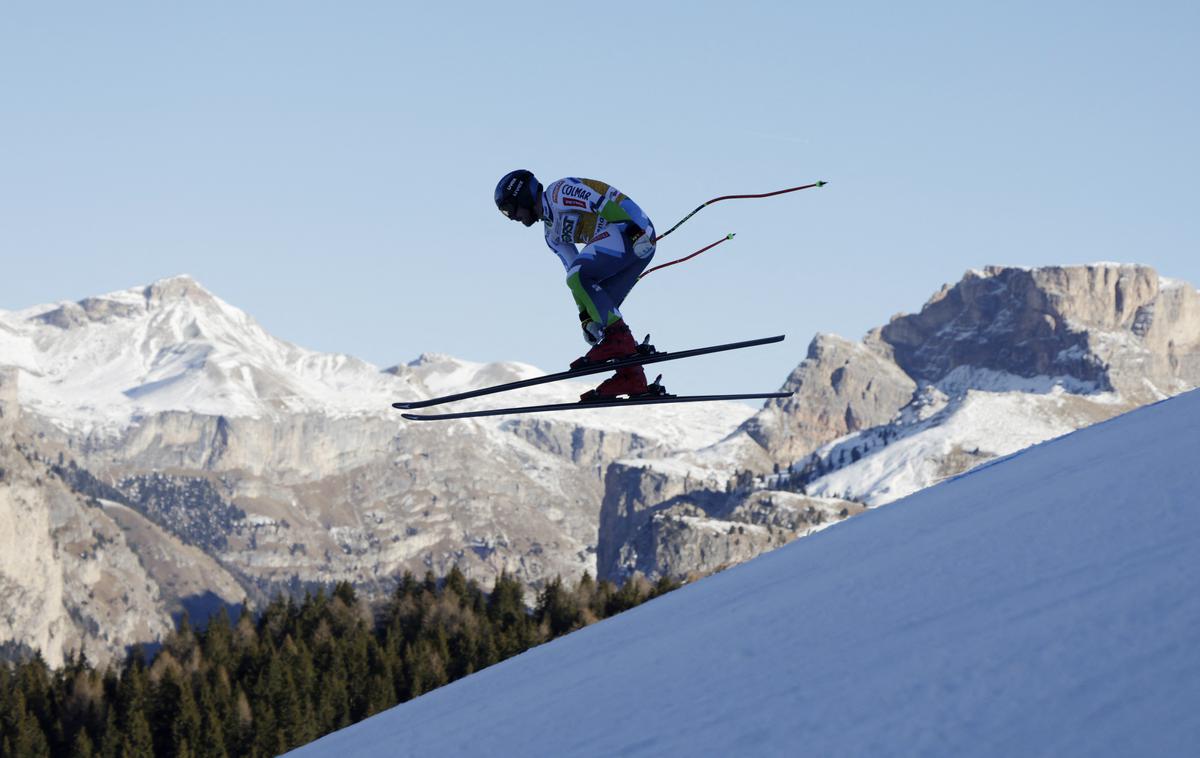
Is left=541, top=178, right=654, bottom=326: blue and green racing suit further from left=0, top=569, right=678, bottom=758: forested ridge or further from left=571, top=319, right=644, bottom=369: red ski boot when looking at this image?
left=0, top=569, right=678, bottom=758: forested ridge

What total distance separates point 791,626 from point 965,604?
6.02 ft

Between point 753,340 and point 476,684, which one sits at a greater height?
point 753,340

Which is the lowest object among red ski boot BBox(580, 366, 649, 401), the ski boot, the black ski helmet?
red ski boot BBox(580, 366, 649, 401)

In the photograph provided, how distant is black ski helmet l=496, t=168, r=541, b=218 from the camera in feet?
52.9

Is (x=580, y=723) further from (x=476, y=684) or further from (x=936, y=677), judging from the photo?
(x=476, y=684)

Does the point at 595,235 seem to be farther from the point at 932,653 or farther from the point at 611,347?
the point at 932,653

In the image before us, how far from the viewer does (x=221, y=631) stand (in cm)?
9556

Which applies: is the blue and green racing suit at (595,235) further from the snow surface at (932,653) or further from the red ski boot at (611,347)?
the snow surface at (932,653)

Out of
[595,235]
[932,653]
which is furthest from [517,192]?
[932,653]

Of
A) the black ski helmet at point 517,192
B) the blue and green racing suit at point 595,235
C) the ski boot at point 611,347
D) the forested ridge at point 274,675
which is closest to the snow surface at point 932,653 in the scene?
the ski boot at point 611,347

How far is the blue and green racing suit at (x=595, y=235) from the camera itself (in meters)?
15.8

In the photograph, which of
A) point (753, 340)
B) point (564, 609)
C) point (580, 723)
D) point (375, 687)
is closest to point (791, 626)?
point (580, 723)

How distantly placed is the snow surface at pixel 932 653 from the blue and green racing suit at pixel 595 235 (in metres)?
3.83

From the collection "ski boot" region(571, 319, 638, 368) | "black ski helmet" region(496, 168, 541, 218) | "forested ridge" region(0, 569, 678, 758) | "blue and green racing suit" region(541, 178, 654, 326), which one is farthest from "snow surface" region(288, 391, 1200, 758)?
"forested ridge" region(0, 569, 678, 758)
